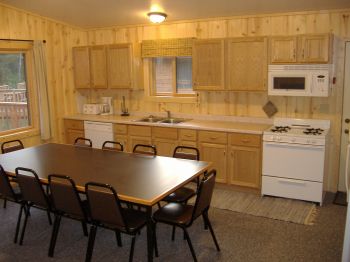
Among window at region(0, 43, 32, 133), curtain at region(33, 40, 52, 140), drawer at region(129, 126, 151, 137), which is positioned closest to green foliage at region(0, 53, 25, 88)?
window at region(0, 43, 32, 133)

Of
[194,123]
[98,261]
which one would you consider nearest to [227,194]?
[194,123]

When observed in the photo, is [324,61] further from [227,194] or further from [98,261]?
[98,261]

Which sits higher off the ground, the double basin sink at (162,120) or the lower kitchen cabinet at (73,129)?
the double basin sink at (162,120)

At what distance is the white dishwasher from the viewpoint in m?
5.68

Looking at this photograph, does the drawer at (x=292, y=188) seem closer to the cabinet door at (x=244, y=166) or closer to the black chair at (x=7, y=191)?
the cabinet door at (x=244, y=166)

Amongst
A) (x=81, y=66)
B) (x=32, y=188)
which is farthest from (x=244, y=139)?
(x=81, y=66)

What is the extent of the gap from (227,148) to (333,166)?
1389mm

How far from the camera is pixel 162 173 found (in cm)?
321

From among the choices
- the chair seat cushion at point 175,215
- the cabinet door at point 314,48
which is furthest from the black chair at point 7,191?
the cabinet door at point 314,48

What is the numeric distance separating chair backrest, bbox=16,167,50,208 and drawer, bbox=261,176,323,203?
2616 mm

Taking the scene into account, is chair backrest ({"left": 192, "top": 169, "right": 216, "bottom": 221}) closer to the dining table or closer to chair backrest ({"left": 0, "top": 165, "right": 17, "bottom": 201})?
the dining table

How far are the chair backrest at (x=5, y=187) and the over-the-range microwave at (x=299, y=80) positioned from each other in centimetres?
316

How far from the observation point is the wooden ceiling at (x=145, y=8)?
438 cm

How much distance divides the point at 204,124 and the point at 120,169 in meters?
1.98
